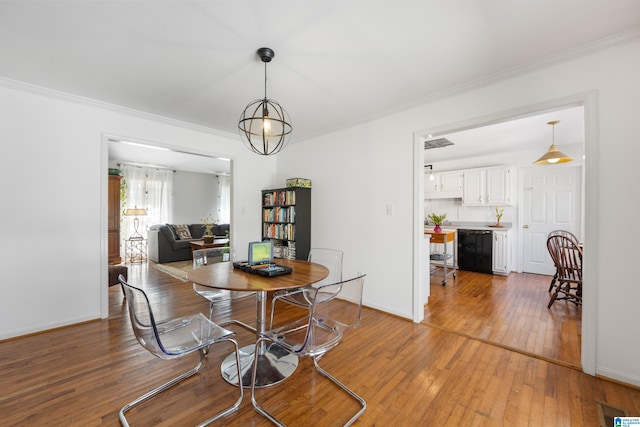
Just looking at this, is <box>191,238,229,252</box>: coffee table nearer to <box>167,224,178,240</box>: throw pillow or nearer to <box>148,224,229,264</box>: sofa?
<box>148,224,229,264</box>: sofa

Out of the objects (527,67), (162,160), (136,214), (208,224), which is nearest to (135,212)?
(136,214)

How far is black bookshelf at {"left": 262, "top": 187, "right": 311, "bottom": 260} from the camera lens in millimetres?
4023

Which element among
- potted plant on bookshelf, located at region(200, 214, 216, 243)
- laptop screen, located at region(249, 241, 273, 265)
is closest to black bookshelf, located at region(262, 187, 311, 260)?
laptop screen, located at region(249, 241, 273, 265)

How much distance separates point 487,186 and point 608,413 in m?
4.55

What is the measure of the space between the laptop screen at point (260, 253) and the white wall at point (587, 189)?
1587 mm

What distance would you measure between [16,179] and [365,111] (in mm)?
3726

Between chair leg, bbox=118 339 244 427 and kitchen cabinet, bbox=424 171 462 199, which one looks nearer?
chair leg, bbox=118 339 244 427

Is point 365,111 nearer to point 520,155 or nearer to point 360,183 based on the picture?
point 360,183

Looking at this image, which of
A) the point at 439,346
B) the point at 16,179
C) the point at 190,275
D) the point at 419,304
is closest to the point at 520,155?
the point at 419,304

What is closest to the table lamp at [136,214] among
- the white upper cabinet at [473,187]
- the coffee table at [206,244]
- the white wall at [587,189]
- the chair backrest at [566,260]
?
the coffee table at [206,244]

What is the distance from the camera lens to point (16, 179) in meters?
2.55

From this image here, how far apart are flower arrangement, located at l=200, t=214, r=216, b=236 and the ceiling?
4454 millimetres

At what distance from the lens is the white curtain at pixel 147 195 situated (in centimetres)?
689

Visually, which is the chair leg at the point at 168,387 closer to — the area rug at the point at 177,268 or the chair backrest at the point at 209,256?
the chair backrest at the point at 209,256
